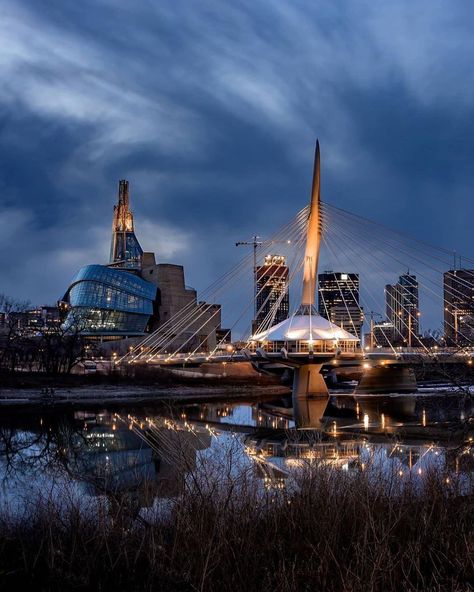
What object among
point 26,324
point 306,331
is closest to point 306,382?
point 306,331

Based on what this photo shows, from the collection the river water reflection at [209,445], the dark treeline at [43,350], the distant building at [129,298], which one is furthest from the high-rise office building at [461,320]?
the distant building at [129,298]

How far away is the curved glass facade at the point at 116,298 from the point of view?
133250mm

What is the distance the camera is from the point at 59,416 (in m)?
41.2

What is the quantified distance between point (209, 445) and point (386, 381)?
4570cm

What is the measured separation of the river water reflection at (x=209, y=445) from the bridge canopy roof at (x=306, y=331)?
5.52m

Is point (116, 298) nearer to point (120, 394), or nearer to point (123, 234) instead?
point (123, 234)

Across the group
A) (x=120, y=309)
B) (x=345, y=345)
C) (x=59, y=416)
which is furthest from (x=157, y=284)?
(x=59, y=416)

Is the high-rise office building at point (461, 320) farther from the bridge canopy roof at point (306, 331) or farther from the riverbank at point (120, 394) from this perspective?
the riverbank at point (120, 394)

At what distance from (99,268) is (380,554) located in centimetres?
13275

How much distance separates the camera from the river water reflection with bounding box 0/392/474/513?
12852mm

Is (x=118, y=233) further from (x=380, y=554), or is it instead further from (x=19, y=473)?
(x=380, y=554)

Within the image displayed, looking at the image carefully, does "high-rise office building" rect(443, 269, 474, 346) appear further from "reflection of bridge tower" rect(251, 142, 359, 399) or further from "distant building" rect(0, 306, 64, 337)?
"distant building" rect(0, 306, 64, 337)

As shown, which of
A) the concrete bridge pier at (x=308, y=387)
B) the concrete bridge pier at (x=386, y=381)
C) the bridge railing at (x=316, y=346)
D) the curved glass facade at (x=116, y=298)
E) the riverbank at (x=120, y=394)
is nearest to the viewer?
the riverbank at (x=120, y=394)

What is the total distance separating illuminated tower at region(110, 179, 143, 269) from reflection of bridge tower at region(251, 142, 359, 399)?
11809cm
